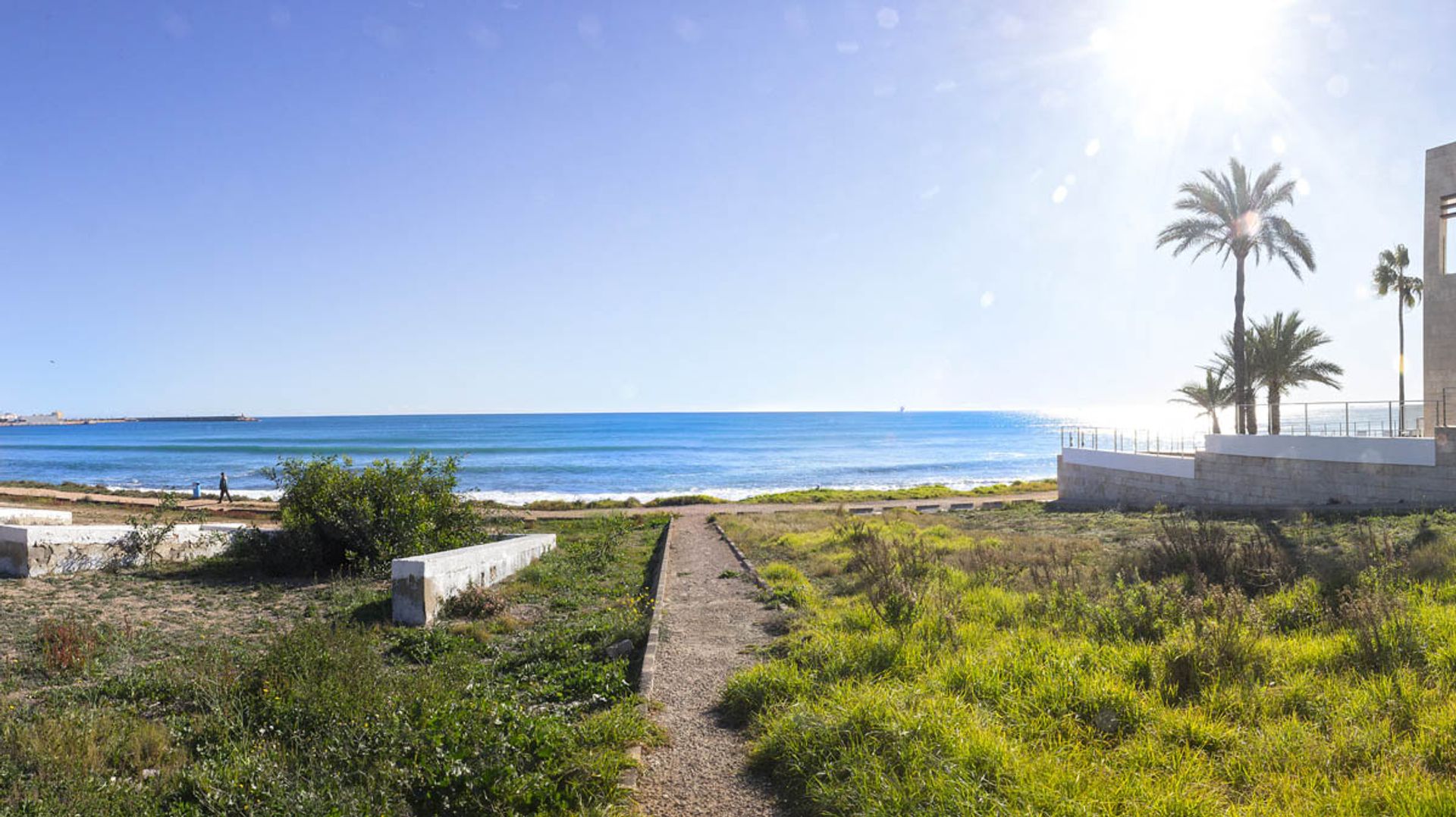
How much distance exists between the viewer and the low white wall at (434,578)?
897 cm

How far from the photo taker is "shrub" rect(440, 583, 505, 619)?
30.7 feet

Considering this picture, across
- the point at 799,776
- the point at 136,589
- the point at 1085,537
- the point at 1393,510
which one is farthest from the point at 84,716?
the point at 1393,510

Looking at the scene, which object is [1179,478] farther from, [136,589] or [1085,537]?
[136,589]

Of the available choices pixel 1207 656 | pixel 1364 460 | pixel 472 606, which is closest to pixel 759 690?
pixel 1207 656

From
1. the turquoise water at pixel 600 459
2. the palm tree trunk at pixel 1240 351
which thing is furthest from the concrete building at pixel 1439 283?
the turquoise water at pixel 600 459

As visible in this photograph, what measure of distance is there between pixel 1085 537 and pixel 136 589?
16560 mm

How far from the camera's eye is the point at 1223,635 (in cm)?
579

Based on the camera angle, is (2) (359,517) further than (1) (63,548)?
Yes

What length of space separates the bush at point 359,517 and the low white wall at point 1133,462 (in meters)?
21.1

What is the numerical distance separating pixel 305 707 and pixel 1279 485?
23052 millimetres

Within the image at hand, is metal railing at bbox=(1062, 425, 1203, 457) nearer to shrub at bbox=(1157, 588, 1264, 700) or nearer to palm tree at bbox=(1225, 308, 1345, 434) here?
palm tree at bbox=(1225, 308, 1345, 434)

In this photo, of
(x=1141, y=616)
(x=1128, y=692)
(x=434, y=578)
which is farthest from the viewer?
(x=434, y=578)

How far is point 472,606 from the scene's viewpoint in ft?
31.2

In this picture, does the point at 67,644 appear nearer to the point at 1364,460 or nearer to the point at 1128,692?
the point at 1128,692
